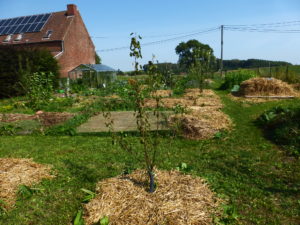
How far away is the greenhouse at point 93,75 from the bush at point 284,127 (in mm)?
15564

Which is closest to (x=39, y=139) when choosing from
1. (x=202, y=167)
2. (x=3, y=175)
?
(x=3, y=175)

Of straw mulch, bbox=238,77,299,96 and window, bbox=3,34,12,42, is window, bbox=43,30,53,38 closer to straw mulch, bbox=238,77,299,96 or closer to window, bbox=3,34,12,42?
window, bbox=3,34,12,42

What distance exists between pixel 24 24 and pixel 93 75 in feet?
55.3

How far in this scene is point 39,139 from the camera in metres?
6.71

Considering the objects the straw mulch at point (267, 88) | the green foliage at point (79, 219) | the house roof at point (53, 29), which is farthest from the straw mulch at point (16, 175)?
the house roof at point (53, 29)

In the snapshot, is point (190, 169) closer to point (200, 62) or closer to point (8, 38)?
point (200, 62)

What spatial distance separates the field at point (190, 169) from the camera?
123 inches

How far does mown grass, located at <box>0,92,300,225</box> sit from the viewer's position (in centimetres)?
314

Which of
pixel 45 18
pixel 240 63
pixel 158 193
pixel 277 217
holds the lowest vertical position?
pixel 277 217

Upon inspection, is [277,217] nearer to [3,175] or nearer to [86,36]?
[3,175]

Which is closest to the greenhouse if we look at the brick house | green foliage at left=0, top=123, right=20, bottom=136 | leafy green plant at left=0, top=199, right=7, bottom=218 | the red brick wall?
the red brick wall

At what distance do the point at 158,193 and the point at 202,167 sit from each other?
1.49m

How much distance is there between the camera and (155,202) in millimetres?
3035

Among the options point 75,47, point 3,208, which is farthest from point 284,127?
point 75,47
